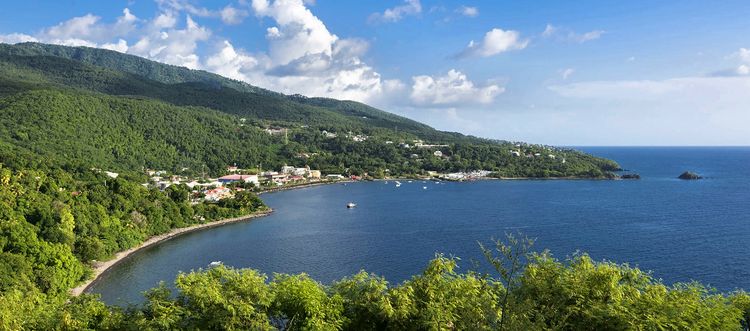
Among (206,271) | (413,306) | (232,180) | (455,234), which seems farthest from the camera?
(232,180)

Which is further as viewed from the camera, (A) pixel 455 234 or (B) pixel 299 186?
(B) pixel 299 186

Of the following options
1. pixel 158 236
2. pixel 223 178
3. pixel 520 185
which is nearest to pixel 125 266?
pixel 158 236

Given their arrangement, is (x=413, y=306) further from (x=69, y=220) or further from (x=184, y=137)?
(x=184, y=137)

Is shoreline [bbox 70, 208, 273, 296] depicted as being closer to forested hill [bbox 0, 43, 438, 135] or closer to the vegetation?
the vegetation

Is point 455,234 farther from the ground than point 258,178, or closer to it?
closer to it

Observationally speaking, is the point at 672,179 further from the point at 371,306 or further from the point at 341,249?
the point at 371,306

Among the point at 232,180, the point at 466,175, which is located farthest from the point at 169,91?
the point at 466,175

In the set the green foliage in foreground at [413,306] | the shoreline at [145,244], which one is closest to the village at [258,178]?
the shoreline at [145,244]
